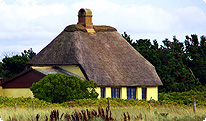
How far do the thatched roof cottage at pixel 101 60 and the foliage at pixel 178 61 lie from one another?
4.56 m

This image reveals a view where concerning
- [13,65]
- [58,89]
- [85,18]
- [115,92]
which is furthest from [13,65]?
[58,89]

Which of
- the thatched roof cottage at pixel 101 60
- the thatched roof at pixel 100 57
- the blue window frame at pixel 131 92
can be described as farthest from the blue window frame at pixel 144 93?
the blue window frame at pixel 131 92

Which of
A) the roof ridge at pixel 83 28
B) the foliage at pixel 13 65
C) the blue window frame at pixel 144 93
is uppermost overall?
the roof ridge at pixel 83 28

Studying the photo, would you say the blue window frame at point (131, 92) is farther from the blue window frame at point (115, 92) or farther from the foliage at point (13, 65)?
the foliage at point (13, 65)

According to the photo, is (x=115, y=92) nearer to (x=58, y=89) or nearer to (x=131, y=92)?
(x=131, y=92)

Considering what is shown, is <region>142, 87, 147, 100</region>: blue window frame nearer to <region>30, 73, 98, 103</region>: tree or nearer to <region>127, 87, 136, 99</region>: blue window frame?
<region>127, 87, 136, 99</region>: blue window frame

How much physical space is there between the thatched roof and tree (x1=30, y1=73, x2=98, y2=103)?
5.71 meters

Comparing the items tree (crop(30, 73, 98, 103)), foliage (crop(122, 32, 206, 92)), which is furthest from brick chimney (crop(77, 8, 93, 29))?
tree (crop(30, 73, 98, 103))

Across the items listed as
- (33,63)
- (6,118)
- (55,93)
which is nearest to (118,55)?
(33,63)

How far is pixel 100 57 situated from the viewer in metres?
47.0

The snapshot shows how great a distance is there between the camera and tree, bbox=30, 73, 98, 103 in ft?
120

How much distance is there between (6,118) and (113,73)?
79.8 feet

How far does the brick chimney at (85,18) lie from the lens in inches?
1991

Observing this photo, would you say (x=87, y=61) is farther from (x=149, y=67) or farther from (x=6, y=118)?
(x=6, y=118)
